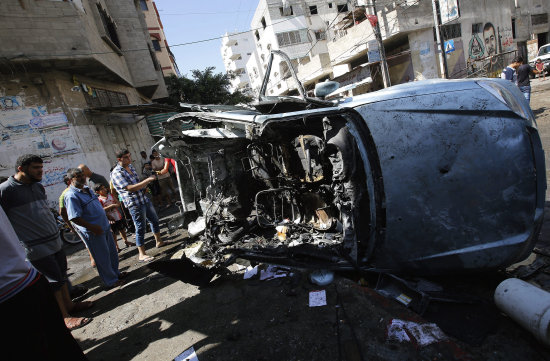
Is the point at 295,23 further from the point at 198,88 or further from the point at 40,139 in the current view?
the point at 40,139

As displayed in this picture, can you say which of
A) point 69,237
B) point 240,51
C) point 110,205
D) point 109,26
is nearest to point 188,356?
point 110,205

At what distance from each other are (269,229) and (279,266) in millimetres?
780

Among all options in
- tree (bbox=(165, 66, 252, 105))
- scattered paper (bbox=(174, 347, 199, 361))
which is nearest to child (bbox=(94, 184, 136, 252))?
scattered paper (bbox=(174, 347, 199, 361))

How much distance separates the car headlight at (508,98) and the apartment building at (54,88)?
9818mm

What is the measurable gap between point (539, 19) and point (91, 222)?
34.0 m

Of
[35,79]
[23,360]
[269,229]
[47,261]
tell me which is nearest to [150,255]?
[47,261]

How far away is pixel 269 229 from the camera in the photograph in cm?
348

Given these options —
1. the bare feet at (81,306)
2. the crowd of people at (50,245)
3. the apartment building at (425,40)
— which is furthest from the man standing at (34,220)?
the apartment building at (425,40)

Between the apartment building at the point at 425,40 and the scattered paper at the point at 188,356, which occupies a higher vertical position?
the apartment building at the point at 425,40

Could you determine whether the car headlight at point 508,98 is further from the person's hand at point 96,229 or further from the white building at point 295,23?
the white building at point 295,23

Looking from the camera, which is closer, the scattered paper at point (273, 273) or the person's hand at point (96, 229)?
the scattered paper at point (273, 273)

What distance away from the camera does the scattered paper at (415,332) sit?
1.55 meters

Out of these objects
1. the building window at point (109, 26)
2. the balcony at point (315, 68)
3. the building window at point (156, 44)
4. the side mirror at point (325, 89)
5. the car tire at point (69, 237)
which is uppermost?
the building window at point (156, 44)

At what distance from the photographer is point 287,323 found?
1970 mm
